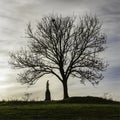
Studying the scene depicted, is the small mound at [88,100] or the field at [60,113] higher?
the small mound at [88,100]

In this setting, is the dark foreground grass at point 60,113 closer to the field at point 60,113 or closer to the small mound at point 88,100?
the field at point 60,113

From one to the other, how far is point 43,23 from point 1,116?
103 ft

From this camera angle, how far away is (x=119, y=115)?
3684 cm

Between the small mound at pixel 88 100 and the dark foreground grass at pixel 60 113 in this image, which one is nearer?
the dark foreground grass at pixel 60 113

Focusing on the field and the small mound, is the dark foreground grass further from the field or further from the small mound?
the small mound

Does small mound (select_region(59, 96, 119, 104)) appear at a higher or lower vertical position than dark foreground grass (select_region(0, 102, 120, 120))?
higher

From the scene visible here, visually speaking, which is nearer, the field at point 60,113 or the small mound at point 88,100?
the field at point 60,113

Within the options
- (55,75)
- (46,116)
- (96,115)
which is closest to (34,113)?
(46,116)

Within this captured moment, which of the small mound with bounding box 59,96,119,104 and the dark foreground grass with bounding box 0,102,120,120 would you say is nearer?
the dark foreground grass with bounding box 0,102,120,120

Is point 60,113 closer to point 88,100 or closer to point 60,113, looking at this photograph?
point 60,113

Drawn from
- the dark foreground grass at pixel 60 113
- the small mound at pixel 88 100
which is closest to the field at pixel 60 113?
the dark foreground grass at pixel 60 113

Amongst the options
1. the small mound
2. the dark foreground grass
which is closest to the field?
the dark foreground grass

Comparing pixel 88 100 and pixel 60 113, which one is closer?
pixel 60 113

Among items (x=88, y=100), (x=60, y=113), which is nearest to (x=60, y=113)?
(x=60, y=113)
